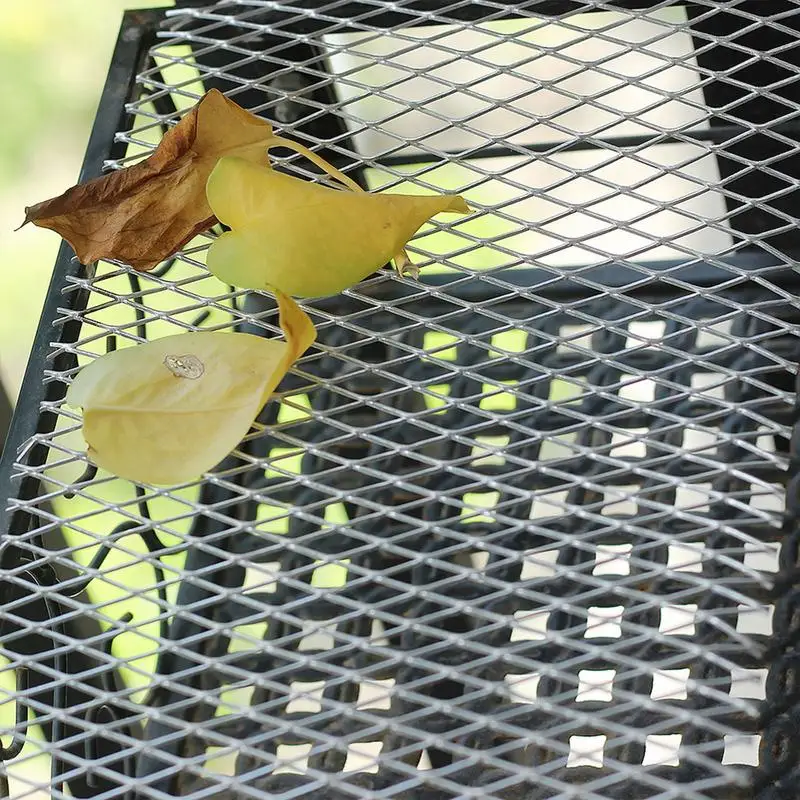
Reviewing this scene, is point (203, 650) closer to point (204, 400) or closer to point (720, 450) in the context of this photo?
point (204, 400)

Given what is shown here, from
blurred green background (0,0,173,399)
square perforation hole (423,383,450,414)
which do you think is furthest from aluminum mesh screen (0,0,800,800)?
blurred green background (0,0,173,399)

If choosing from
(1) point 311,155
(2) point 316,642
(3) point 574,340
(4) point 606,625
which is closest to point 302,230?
(1) point 311,155

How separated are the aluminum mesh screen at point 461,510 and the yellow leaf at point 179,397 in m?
0.03

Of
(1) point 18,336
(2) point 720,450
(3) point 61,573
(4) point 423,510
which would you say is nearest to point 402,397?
(4) point 423,510

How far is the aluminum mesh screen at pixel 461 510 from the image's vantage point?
0.44 metres

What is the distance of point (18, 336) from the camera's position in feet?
4.84

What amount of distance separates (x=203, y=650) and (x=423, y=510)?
15cm

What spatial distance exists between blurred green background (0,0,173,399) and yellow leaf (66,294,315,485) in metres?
1.00

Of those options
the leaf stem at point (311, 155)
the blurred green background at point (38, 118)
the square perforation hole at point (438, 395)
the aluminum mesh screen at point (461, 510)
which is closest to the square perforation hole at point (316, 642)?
the aluminum mesh screen at point (461, 510)

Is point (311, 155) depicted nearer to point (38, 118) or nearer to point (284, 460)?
point (284, 460)

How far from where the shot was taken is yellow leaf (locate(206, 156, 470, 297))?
1.61 ft

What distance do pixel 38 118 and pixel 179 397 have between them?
129 centimetres

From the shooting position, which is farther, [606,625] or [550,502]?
[606,625]

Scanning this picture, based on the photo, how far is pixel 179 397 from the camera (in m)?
0.48
